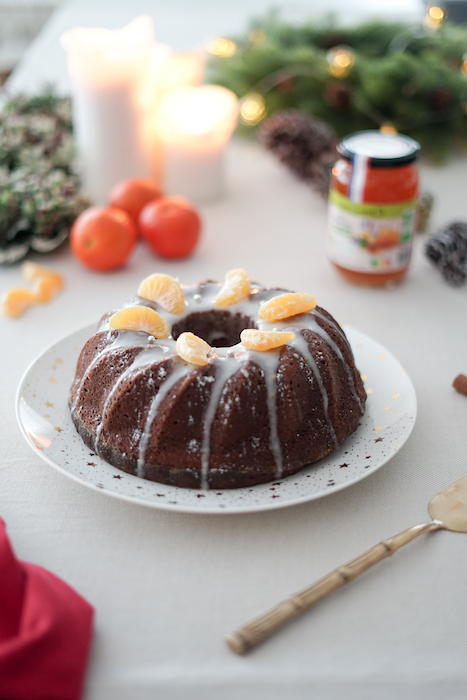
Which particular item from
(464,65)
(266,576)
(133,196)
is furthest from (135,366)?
(464,65)

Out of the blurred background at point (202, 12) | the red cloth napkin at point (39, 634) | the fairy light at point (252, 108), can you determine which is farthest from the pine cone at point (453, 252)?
the blurred background at point (202, 12)

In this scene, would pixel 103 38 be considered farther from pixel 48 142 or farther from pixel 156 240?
pixel 156 240

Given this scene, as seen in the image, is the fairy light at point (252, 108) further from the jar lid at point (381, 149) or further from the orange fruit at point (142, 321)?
the orange fruit at point (142, 321)

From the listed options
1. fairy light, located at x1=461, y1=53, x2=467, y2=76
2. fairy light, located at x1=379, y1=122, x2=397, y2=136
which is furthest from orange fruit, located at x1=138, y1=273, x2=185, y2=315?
fairy light, located at x1=461, y1=53, x2=467, y2=76

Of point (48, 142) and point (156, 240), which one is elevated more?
point (48, 142)

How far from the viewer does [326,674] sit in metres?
0.77

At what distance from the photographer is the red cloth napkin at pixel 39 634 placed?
73cm

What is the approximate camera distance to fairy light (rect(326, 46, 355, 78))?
2340 millimetres

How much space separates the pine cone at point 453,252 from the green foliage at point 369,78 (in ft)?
2.49

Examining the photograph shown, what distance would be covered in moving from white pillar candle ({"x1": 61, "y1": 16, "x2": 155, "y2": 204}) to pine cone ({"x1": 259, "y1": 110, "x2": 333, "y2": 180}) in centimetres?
44

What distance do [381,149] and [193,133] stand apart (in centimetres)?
71

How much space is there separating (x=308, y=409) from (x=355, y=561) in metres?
0.24

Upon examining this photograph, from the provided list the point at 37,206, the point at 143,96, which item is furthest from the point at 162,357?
the point at 143,96

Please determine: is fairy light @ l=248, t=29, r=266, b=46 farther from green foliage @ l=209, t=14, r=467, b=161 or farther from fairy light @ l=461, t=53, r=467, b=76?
fairy light @ l=461, t=53, r=467, b=76
